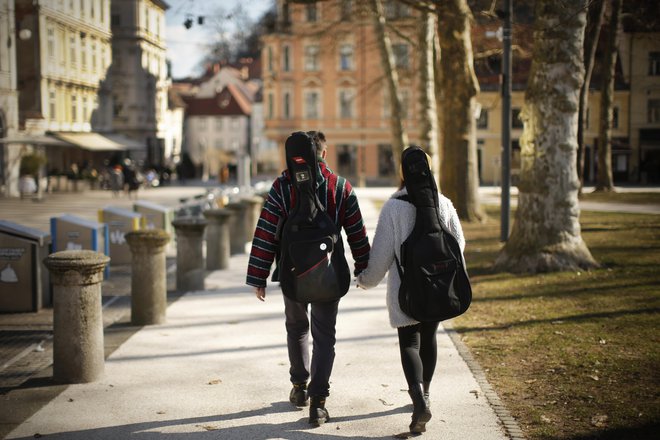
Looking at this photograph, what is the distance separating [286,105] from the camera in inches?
2549

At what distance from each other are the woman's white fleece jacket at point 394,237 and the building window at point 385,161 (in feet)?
192

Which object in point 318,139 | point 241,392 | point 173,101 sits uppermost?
point 173,101

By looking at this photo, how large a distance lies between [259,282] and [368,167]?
193 ft

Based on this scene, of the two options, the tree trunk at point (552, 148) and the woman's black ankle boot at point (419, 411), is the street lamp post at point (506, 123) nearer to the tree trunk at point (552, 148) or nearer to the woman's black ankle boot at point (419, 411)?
the tree trunk at point (552, 148)

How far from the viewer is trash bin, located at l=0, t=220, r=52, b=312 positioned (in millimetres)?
10117

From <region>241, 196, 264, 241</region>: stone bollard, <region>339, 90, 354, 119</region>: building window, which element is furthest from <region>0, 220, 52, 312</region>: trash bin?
<region>339, 90, 354, 119</region>: building window

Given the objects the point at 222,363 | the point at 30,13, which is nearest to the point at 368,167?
the point at 30,13

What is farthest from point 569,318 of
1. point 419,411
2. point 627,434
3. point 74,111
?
point 74,111

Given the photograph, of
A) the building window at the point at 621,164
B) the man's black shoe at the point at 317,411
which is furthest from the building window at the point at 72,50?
the man's black shoe at the point at 317,411

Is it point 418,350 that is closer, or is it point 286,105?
point 418,350

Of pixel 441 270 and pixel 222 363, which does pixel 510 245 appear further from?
pixel 441 270

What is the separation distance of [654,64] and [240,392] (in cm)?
2681

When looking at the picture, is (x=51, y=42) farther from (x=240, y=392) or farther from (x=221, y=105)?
(x=221, y=105)

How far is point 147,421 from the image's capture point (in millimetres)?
5684
